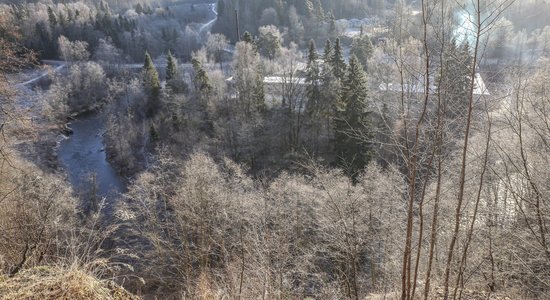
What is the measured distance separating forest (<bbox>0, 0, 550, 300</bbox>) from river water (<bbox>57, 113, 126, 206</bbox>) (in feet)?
0.59

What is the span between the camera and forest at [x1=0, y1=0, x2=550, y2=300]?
5055 mm

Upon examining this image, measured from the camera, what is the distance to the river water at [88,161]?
25531 mm

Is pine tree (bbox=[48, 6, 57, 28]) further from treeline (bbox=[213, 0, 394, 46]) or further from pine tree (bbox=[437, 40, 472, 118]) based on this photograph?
pine tree (bbox=[437, 40, 472, 118])

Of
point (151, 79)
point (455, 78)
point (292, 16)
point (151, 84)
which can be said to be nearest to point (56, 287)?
point (455, 78)

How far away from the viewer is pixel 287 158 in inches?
969

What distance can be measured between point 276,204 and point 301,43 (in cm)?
3776

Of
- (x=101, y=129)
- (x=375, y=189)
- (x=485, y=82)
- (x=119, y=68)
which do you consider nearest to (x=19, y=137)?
(x=485, y=82)

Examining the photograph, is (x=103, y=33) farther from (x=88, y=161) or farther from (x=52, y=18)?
(x=88, y=161)

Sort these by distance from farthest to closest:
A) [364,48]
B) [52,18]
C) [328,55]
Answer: [52,18] < [364,48] < [328,55]

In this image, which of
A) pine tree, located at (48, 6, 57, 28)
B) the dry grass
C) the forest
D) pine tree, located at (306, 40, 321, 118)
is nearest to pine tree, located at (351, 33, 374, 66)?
the forest

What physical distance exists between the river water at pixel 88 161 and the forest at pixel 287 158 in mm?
179

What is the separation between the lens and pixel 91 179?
80.8 ft

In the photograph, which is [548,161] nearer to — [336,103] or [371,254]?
[371,254]

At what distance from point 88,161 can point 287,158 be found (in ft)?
49.5
